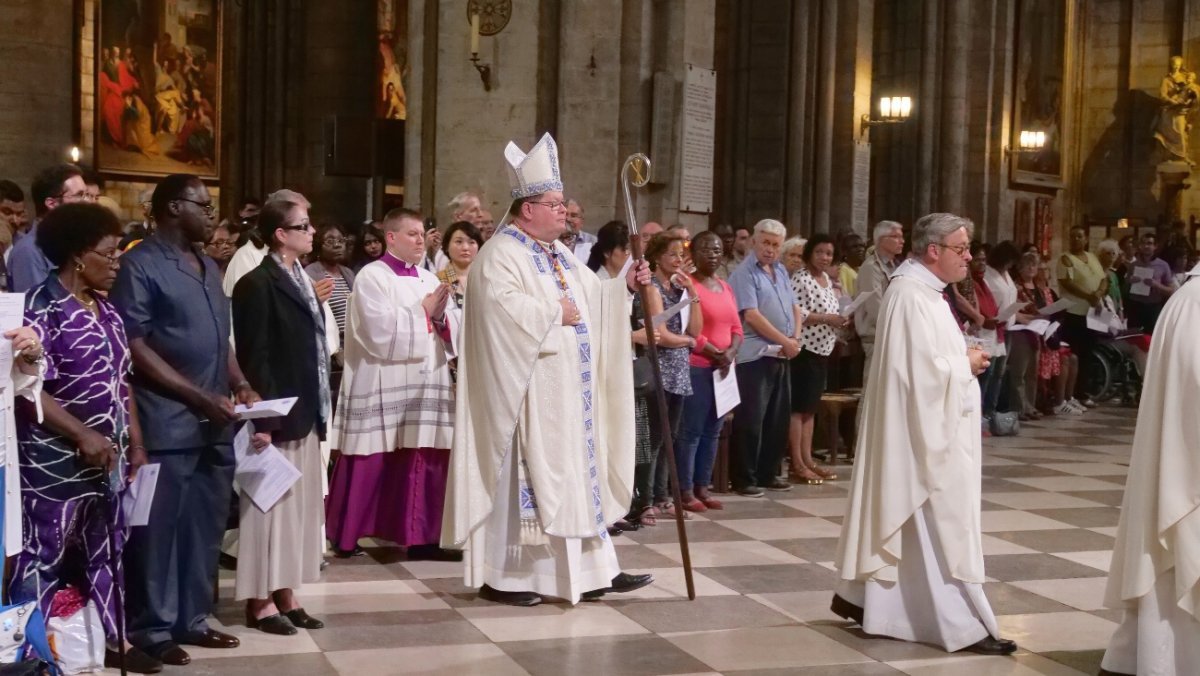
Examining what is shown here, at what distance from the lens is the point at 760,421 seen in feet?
32.3

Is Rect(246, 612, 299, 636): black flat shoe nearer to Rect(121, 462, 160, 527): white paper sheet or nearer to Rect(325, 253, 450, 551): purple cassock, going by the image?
Rect(121, 462, 160, 527): white paper sheet

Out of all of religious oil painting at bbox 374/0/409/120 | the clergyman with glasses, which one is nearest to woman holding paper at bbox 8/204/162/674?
the clergyman with glasses

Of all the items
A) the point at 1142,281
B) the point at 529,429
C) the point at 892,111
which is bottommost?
the point at 529,429

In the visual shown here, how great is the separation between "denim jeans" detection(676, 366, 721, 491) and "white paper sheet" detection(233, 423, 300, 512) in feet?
12.2

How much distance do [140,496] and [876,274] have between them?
703 cm

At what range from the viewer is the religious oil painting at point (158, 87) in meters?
19.4

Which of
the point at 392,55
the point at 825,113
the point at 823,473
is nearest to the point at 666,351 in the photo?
the point at 823,473

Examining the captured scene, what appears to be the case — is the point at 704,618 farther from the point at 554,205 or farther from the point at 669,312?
the point at 669,312

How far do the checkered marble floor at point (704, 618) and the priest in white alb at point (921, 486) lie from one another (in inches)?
5.0

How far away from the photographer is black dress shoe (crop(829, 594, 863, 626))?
6.17 m

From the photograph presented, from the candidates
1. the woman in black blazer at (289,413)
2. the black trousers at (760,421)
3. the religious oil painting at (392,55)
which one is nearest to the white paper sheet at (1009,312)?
the black trousers at (760,421)

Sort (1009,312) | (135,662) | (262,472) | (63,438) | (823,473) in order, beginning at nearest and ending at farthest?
(63,438)
(135,662)
(262,472)
(823,473)
(1009,312)

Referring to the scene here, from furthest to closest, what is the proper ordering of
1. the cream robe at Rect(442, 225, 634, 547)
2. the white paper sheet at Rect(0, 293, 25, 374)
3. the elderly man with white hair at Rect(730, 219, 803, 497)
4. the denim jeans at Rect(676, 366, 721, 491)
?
the elderly man with white hair at Rect(730, 219, 803, 497), the denim jeans at Rect(676, 366, 721, 491), the cream robe at Rect(442, 225, 634, 547), the white paper sheet at Rect(0, 293, 25, 374)

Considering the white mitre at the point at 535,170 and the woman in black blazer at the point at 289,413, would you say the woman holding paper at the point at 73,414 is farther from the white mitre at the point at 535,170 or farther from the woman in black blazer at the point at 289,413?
the white mitre at the point at 535,170
